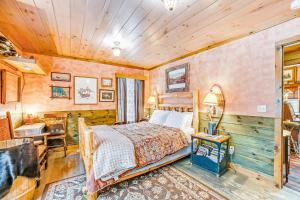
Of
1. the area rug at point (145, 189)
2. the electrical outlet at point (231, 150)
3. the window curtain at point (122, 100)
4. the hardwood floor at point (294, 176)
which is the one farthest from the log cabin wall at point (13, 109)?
the hardwood floor at point (294, 176)

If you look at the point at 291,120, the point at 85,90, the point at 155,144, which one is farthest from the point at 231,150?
the point at 85,90

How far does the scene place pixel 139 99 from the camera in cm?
486

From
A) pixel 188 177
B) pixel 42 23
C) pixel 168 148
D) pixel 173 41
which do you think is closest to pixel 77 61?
pixel 42 23

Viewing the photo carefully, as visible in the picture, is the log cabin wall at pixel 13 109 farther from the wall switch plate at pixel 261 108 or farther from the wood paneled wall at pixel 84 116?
the wall switch plate at pixel 261 108

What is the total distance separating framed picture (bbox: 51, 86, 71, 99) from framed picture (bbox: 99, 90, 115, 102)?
32.0 inches

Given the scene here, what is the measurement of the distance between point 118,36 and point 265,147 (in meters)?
3.07

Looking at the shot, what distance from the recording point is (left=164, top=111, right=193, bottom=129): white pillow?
3093 millimetres

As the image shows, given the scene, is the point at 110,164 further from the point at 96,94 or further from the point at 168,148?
the point at 96,94

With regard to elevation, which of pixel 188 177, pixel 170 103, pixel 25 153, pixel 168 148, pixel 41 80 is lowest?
pixel 188 177

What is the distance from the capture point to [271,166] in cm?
217

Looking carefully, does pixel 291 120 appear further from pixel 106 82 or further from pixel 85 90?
pixel 85 90

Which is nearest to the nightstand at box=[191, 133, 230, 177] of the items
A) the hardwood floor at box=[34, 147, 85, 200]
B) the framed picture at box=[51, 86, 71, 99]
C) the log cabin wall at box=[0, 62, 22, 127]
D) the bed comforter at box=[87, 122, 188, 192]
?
the bed comforter at box=[87, 122, 188, 192]

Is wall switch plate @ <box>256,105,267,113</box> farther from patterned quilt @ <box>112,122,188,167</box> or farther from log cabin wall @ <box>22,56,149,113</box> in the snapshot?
log cabin wall @ <box>22,56,149,113</box>

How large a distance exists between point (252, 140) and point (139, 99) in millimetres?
3324
